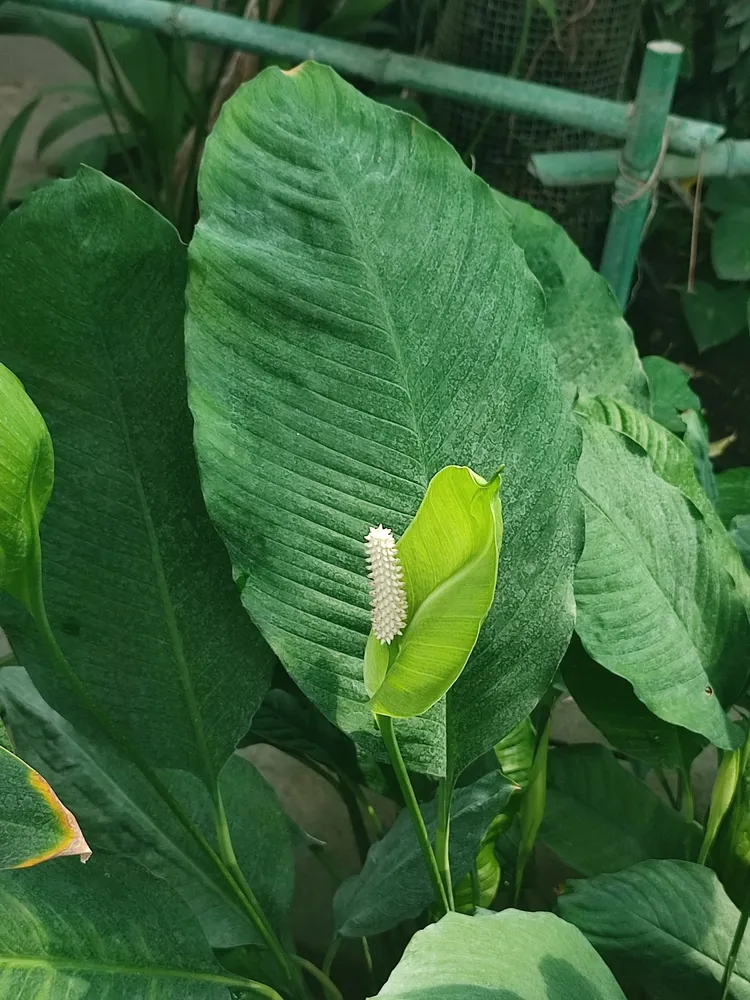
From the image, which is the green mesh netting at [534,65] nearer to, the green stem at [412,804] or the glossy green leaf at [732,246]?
the glossy green leaf at [732,246]

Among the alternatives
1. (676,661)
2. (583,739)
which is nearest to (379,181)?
(676,661)

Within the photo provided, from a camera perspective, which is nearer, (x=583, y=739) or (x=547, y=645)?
(x=547, y=645)

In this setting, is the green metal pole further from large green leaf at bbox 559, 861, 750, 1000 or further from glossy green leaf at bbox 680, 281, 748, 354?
glossy green leaf at bbox 680, 281, 748, 354

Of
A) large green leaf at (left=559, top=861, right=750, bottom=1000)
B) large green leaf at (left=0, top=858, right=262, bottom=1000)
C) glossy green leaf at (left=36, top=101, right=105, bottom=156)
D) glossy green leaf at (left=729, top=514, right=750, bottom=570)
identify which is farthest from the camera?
glossy green leaf at (left=36, top=101, right=105, bottom=156)

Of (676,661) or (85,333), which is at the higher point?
(85,333)

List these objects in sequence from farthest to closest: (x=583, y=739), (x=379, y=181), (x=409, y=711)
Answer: (x=583, y=739)
(x=379, y=181)
(x=409, y=711)

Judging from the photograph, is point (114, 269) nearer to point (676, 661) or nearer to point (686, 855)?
point (676, 661)

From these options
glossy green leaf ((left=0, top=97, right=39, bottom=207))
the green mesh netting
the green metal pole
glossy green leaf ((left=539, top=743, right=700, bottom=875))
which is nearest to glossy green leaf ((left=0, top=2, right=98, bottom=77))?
glossy green leaf ((left=0, top=97, right=39, bottom=207))
